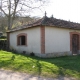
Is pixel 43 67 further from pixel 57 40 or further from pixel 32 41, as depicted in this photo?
pixel 32 41

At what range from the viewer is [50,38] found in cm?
1669

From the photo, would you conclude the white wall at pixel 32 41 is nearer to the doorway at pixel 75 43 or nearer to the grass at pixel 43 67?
the doorway at pixel 75 43

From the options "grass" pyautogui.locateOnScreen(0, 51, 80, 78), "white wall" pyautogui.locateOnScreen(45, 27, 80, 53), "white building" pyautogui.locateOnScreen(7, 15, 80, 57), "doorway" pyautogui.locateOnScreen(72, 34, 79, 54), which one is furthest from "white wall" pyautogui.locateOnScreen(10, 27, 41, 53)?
"grass" pyautogui.locateOnScreen(0, 51, 80, 78)

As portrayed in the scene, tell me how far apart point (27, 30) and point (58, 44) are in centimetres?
394

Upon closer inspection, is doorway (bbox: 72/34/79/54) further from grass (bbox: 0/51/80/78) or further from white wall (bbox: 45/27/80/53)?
grass (bbox: 0/51/80/78)

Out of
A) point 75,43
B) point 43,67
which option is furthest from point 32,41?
point 43,67

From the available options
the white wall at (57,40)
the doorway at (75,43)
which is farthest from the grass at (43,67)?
the doorway at (75,43)

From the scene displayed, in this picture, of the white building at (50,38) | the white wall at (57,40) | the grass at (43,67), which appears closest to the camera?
the grass at (43,67)

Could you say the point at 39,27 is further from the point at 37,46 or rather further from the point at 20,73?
the point at 20,73

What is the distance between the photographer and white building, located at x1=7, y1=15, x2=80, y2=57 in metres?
16.3

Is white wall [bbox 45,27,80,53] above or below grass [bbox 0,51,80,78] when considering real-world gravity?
above

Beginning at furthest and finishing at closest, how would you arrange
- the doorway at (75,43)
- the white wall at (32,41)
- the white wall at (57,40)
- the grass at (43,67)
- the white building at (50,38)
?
the doorway at (75,43) → the white wall at (32,41) → the white wall at (57,40) → the white building at (50,38) → the grass at (43,67)

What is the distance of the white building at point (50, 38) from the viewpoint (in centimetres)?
1627

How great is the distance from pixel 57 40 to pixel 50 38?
0.99m
